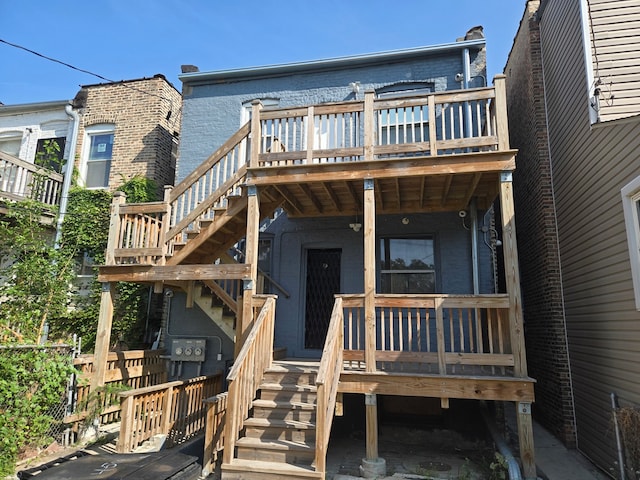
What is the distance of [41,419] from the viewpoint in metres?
5.99

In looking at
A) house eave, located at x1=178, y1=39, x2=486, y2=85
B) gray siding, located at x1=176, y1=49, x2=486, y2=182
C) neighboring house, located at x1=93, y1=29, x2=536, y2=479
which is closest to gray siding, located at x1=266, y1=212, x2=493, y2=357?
neighboring house, located at x1=93, y1=29, x2=536, y2=479

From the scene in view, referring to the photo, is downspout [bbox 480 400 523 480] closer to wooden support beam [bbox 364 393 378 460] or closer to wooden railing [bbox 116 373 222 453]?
wooden support beam [bbox 364 393 378 460]

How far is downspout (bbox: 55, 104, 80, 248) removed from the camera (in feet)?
34.3

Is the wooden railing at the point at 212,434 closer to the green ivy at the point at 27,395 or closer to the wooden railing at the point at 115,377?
the green ivy at the point at 27,395

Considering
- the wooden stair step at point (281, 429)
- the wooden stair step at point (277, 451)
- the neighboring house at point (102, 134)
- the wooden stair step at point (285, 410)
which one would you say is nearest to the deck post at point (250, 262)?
the wooden stair step at point (285, 410)

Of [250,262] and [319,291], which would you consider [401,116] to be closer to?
[319,291]

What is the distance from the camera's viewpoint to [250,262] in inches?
264

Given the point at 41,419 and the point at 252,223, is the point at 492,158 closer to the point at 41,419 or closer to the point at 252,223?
the point at 252,223

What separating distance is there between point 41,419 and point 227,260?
4.12 metres

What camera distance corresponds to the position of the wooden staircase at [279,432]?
4.86 metres

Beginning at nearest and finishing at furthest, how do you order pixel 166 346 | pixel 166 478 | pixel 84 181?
pixel 166 478 < pixel 166 346 < pixel 84 181

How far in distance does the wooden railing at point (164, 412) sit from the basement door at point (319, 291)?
2308mm

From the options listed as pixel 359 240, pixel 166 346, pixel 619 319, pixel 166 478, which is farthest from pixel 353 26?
pixel 166 478

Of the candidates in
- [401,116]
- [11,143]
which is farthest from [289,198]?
[11,143]
